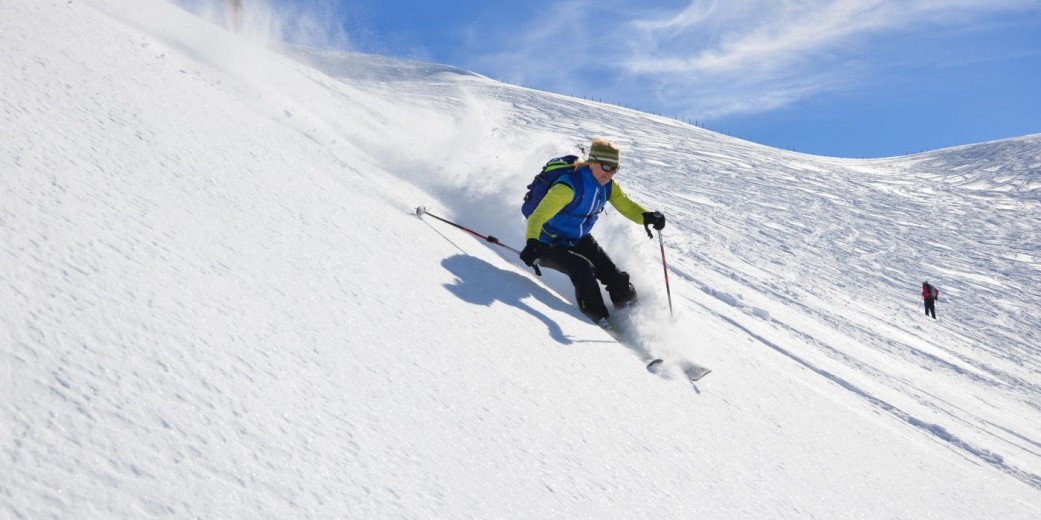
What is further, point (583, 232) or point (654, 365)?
point (583, 232)

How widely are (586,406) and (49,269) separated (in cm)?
215

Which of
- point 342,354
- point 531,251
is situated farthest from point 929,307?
point 342,354

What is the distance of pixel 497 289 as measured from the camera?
14.5 feet

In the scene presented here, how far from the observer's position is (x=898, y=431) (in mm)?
5496

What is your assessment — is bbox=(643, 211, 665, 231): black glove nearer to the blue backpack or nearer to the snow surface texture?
the snow surface texture

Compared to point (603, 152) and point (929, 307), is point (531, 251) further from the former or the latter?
point (929, 307)

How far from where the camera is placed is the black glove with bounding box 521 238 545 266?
16.6ft

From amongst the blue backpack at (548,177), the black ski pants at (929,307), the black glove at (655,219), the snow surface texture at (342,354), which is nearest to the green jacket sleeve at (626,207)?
the black glove at (655,219)

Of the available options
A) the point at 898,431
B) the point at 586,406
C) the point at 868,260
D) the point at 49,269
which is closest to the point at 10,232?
the point at 49,269

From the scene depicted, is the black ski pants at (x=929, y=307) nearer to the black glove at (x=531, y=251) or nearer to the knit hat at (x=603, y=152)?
the knit hat at (x=603, y=152)

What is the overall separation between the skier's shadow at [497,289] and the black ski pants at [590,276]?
140 millimetres

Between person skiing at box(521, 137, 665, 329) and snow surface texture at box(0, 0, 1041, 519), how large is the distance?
262 mm

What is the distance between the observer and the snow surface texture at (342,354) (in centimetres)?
165

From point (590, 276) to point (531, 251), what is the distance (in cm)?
53
